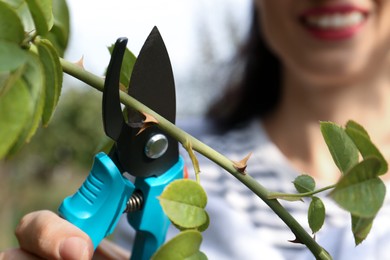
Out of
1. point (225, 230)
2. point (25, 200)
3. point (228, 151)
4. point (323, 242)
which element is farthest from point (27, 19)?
point (25, 200)

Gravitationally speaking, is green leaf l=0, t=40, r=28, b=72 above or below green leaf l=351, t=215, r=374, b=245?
above

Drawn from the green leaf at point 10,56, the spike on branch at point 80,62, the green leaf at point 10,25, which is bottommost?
the spike on branch at point 80,62

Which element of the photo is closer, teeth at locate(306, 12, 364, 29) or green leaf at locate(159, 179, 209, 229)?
green leaf at locate(159, 179, 209, 229)

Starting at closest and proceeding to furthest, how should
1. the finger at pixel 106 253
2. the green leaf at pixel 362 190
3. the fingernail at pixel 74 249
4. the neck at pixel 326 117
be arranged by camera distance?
the green leaf at pixel 362 190 < the fingernail at pixel 74 249 < the finger at pixel 106 253 < the neck at pixel 326 117

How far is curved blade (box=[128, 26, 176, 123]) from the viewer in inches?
13.3

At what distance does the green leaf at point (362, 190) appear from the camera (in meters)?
0.21

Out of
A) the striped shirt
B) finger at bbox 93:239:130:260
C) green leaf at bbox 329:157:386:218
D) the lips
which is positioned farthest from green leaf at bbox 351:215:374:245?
the lips

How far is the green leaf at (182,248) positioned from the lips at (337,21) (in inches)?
34.0

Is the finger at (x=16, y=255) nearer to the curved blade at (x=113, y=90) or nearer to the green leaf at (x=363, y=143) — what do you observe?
the curved blade at (x=113, y=90)

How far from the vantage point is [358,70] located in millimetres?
1076

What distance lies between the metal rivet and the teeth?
0.74m

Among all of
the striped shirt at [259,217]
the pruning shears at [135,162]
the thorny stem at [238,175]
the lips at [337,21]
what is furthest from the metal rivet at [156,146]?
the lips at [337,21]

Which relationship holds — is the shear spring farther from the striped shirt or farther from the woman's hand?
the striped shirt

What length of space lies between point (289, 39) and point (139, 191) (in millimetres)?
781
